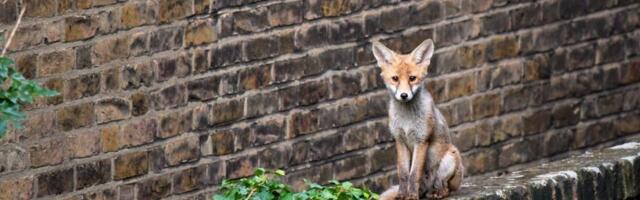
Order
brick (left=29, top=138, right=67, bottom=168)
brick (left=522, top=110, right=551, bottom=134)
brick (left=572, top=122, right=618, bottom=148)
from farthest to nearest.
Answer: brick (left=572, top=122, right=618, bottom=148) < brick (left=522, top=110, right=551, bottom=134) < brick (left=29, top=138, right=67, bottom=168)

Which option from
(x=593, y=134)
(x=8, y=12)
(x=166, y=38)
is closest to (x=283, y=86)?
(x=166, y=38)

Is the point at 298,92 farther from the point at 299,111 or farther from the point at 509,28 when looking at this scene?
the point at 509,28

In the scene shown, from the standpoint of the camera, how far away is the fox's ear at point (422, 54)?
877 centimetres

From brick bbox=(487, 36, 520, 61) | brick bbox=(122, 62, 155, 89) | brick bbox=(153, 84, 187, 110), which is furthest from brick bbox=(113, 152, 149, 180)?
brick bbox=(487, 36, 520, 61)

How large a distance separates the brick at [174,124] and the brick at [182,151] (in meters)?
0.06

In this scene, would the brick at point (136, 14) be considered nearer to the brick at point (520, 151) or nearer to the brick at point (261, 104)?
the brick at point (261, 104)

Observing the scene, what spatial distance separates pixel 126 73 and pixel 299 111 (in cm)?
159

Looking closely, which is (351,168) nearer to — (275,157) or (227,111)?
(275,157)

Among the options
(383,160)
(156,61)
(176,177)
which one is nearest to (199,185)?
(176,177)

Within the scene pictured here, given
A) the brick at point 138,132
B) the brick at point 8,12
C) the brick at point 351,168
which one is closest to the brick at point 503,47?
the brick at point 351,168

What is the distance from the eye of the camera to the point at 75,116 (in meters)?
9.76

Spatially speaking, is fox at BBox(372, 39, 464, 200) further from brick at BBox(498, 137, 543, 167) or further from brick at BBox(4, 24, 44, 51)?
brick at BBox(498, 137, 543, 167)

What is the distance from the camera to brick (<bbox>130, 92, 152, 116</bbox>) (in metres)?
10.1

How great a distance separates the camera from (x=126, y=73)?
10016 mm
